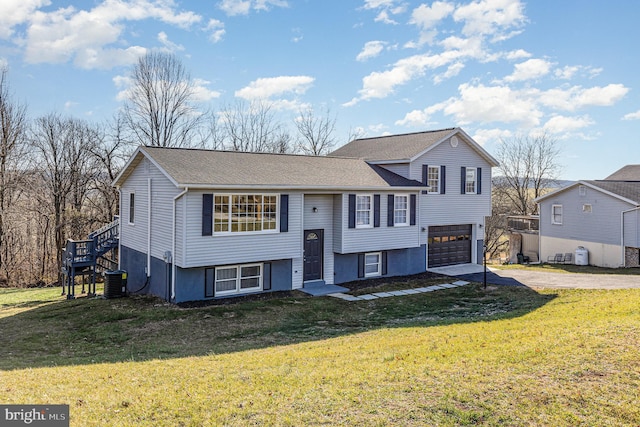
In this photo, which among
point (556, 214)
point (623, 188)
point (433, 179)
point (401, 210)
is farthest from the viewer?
point (556, 214)

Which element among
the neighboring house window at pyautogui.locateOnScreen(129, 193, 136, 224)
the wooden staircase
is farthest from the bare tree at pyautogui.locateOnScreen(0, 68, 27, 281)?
the neighboring house window at pyautogui.locateOnScreen(129, 193, 136, 224)

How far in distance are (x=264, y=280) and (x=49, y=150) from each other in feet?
70.0

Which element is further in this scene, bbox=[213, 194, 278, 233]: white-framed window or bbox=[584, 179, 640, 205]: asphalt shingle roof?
bbox=[584, 179, 640, 205]: asphalt shingle roof

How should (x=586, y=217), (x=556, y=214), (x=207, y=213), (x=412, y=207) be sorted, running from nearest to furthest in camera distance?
(x=207, y=213) < (x=412, y=207) < (x=586, y=217) < (x=556, y=214)

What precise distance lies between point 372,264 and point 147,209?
9.45 metres

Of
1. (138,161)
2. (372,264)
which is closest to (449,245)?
(372,264)

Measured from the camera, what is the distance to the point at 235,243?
14875 mm

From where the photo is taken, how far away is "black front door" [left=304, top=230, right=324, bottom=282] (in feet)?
56.7

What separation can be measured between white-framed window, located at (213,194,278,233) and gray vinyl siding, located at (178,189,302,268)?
22 centimetres

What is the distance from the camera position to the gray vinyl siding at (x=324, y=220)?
56.2 ft

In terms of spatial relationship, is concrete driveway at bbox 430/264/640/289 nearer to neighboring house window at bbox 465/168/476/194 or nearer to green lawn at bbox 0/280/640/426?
green lawn at bbox 0/280/640/426

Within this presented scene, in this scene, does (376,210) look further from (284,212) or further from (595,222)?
(595,222)

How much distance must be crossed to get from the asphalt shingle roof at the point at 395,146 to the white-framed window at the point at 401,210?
188 cm

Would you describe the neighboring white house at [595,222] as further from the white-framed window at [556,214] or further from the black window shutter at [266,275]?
the black window shutter at [266,275]
